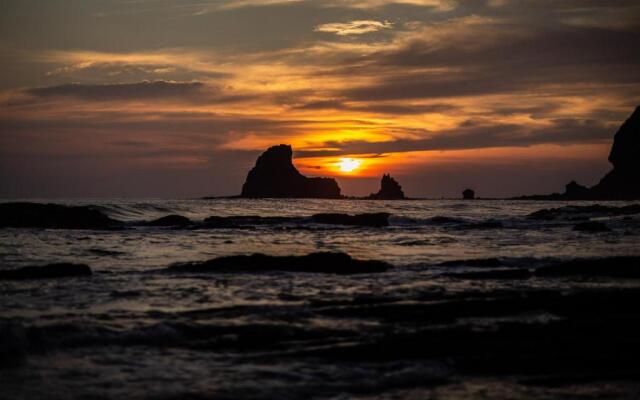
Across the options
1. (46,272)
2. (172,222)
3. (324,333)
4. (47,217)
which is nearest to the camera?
(324,333)

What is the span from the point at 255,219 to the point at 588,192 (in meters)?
152

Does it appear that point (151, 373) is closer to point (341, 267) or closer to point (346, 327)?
point (346, 327)

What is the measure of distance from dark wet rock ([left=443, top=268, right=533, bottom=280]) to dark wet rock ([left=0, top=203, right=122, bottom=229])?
3138 cm

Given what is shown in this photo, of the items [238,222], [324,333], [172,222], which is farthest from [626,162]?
[324,333]

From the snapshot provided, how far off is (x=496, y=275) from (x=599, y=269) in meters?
2.85

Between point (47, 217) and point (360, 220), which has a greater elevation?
point (47, 217)

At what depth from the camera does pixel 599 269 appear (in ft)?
57.7

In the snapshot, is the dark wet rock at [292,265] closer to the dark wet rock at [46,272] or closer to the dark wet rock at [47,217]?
the dark wet rock at [46,272]

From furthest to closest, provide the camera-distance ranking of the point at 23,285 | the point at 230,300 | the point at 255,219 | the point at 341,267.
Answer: the point at 255,219 < the point at 341,267 < the point at 23,285 < the point at 230,300

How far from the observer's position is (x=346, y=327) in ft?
34.4

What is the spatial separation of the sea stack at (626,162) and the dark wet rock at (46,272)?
532 ft

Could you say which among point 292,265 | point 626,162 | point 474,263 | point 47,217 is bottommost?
point 474,263

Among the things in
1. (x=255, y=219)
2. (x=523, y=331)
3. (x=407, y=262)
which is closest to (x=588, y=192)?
(x=255, y=219)

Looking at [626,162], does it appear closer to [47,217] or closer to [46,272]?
[47,217]
